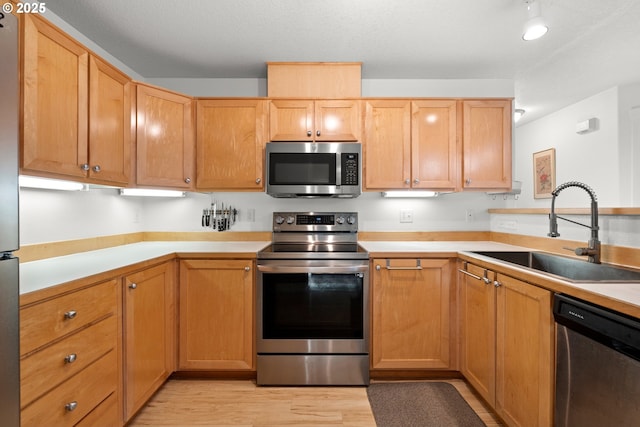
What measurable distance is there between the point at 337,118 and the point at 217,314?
1.67m

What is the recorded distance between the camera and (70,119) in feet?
4.71

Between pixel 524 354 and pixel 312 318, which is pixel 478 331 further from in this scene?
pixel 312 318

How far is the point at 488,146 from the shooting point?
2.29m

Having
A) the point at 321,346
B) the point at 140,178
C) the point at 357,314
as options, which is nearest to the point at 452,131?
the point at 357,314

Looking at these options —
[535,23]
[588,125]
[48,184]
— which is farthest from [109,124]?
[588,125]

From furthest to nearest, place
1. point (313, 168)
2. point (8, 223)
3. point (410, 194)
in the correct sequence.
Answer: point (410, 194) < point (313, 168) < point (8, 223)

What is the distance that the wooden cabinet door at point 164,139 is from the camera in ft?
6.54

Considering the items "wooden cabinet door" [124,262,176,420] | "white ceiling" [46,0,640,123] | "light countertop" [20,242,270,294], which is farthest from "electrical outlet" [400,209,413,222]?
"wooden cabinet door" [124,262,176,420]

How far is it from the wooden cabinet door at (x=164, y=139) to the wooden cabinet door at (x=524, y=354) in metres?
2.20

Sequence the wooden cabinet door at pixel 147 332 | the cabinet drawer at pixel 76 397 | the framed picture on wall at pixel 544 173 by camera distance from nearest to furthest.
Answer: the cabinet drawer at pixel 76 397 → the wooden cabinet door at pixel 147 332 → the framed picture on wall at pixel 544 173

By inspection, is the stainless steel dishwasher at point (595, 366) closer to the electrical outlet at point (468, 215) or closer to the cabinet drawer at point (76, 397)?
the electrical outlet at point (468, 215)

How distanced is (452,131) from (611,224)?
112cm

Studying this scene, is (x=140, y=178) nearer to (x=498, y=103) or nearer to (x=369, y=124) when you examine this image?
(x=369, y=124)

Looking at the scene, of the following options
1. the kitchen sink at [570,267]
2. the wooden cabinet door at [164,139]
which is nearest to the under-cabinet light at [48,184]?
the wooden cabinet door at [164,139]
